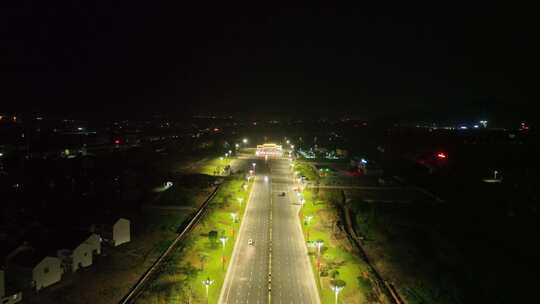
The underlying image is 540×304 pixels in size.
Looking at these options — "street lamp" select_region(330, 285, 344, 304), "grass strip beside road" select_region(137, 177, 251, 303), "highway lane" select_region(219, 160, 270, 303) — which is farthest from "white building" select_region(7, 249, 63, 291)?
"street lamp" select_region(330, 285, 344, 304)

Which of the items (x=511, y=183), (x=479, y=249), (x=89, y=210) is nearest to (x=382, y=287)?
(x=479, y=249)

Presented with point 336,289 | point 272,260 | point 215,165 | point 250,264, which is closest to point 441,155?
point 215,165

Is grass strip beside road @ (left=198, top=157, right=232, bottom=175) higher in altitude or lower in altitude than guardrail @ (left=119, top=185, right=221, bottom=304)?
higher

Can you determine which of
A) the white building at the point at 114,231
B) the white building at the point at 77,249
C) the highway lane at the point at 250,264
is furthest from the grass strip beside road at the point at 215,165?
the white building at the point at 77,249

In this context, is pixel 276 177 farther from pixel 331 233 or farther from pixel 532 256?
pixel 532 256

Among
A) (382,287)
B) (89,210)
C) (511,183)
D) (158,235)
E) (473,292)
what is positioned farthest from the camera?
(511,183)

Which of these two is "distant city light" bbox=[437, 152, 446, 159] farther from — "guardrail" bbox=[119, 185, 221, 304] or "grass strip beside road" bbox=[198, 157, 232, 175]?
"guardrail" bbox=[119, 185, 221, 304]

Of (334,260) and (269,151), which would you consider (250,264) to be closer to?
(334,260)
